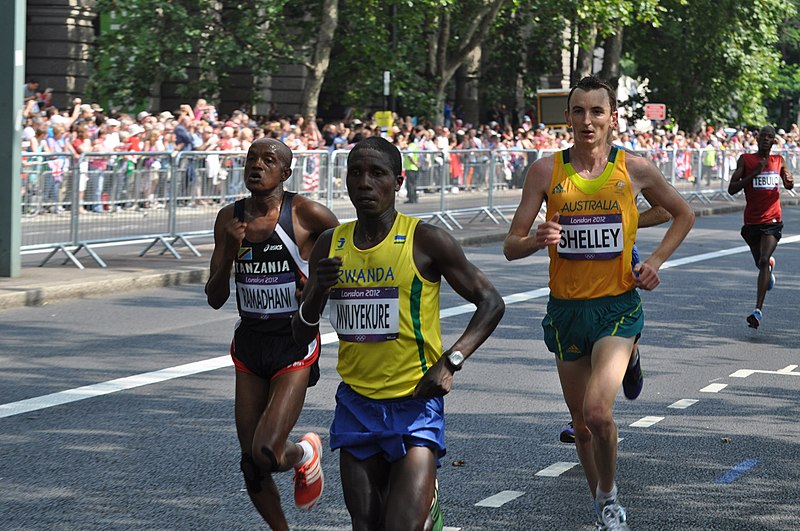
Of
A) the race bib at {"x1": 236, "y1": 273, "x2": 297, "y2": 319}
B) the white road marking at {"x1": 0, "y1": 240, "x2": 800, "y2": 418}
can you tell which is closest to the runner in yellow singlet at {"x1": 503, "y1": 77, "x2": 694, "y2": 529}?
the race bib at {"x1": 236, "y1": 273, "x2": 297, "y2": 319}

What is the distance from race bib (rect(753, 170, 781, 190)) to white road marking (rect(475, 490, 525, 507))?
287 inches

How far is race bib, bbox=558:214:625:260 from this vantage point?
6105 millimetres

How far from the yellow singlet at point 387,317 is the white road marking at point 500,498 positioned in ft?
6.13

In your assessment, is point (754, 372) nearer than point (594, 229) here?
No

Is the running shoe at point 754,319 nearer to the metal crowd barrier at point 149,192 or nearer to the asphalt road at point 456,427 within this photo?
the asphalt road at point 456,427

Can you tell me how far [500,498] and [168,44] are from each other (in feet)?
83.8

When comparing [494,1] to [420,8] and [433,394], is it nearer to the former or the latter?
[420,8]

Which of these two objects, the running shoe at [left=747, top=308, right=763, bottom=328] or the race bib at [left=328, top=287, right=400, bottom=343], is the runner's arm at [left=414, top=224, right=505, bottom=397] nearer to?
the race bib at [left=328, top=287, right=400, bottom=343]

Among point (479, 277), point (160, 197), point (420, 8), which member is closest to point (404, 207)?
point (160, 197)

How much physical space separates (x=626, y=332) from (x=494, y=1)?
3020 centimetres

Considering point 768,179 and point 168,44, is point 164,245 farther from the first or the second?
point 168,44

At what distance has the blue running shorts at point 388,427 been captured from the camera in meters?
4.63

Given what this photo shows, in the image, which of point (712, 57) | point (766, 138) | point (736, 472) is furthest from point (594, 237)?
point (712, 57)

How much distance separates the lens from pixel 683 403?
29.9ft
